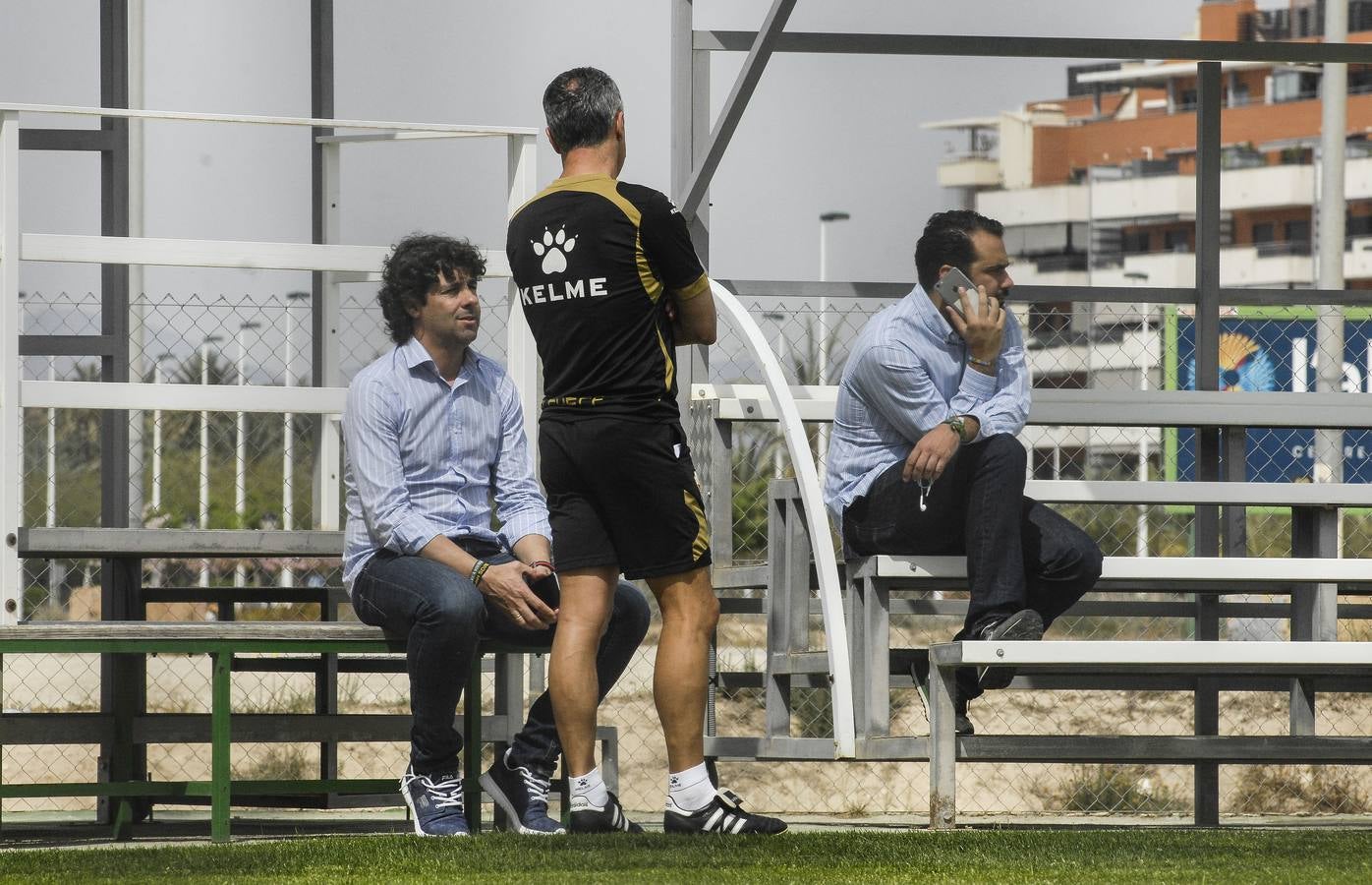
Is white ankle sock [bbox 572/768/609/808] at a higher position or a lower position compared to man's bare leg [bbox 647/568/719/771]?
lower

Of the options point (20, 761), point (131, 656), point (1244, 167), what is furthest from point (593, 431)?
point (1244, 167)

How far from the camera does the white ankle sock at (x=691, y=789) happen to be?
13.6 ft

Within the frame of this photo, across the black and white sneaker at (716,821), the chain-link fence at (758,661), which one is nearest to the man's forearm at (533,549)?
the black and white sneaker at (716,821)

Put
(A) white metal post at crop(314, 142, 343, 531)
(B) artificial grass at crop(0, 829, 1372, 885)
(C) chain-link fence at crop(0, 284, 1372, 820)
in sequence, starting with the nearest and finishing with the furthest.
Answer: (B) artificial grass at crop(0, 829, 1372, 885) → (A) white metal post at crop(314, 142, 343, 531) → (C) chain-link fence at crop(0, 284, 1372, 820)

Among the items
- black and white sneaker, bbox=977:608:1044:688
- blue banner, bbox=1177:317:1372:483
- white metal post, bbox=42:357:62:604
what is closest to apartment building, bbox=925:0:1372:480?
blue banner, bbox=1177:317:1372:483

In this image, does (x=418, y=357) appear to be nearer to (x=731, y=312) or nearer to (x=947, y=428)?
(x=731, y=312)

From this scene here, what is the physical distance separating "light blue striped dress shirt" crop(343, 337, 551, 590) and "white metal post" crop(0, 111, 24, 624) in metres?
0.91

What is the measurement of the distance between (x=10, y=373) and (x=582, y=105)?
5.94 feet

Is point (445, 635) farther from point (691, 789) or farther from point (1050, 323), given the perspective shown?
point (1050, 323)

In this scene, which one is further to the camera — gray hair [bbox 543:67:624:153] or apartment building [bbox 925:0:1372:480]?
apartment building [bbox 925:0:1372:480]

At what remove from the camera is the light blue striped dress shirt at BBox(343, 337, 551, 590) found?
461cm

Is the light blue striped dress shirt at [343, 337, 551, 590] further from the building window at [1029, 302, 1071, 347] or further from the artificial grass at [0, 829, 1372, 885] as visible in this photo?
the building window at [1029, 302, 1071, 347]

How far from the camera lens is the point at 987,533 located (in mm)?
4723

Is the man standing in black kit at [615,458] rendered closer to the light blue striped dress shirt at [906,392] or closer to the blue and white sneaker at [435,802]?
the blue and white sneaker at [435,802]
